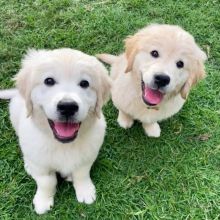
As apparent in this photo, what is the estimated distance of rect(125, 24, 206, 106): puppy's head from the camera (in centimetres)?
289

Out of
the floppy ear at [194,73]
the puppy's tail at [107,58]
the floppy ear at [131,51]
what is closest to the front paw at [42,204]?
the floppy ear at [131,51]

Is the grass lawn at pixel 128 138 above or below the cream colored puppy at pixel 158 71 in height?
below

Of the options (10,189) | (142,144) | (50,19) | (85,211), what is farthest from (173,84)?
(50,19)

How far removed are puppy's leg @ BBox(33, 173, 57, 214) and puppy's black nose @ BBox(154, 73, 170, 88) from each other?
881 mm

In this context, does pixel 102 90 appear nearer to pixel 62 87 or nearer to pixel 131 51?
pixel 62 87

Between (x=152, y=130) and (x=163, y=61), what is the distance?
750mm

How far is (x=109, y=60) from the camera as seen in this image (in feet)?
12.6

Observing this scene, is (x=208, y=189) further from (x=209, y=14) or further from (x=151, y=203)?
(x=209, y=14)

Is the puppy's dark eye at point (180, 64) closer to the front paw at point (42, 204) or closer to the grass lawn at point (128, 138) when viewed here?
the grass lawn at point (128, 138)

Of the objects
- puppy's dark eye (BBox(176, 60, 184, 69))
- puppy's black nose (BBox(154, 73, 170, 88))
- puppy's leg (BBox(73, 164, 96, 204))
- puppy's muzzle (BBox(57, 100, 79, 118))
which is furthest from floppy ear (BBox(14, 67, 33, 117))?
puppy's dark eye (BBox(176, 60, 184, 69))

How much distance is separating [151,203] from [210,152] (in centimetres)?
66

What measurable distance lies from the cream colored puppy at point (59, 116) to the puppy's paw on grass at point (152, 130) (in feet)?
2.21

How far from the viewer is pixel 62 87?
2424mm

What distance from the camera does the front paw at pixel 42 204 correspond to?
2986 millimetres
